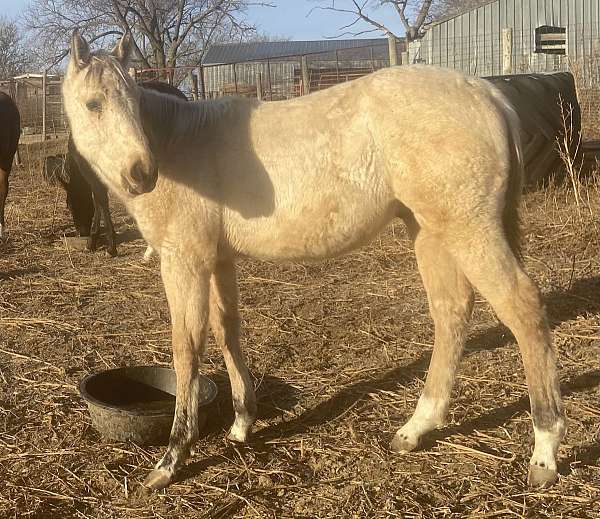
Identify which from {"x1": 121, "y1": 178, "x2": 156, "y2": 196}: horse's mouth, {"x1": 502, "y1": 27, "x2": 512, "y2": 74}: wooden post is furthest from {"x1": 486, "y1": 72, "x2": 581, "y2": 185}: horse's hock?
{"x1": 121, "y1": 178, "x2": 156, "y2": 196}: horse's mouth

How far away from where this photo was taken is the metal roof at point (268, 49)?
4412cm

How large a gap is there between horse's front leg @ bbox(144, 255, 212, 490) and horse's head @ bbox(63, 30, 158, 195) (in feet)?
1.61

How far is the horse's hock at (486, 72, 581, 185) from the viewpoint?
9.16m

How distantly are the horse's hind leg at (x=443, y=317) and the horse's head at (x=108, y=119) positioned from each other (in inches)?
62.4

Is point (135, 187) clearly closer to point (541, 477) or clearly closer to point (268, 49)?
point (541, 477)

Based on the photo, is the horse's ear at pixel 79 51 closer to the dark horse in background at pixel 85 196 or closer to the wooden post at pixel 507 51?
the dark horse in background at pixel 85 196

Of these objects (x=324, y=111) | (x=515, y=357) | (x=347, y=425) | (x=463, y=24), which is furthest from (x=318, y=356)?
(x=463, y=24)

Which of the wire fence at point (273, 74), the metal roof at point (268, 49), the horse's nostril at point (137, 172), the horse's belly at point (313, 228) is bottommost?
the horse's belly at point (313, 228)

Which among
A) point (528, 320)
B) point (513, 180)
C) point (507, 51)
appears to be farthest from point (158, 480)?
point (507, 51)

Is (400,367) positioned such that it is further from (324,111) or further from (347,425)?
(324,111)

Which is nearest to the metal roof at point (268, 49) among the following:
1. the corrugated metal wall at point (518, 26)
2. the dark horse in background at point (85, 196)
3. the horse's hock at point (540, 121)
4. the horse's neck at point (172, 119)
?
the corrugated metal wall at point (518, 26)

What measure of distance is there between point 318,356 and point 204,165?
77.2 inches

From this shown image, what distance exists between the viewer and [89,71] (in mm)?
3033

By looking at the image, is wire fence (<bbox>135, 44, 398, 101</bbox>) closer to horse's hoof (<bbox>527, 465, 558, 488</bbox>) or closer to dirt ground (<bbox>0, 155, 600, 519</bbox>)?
dirt ground (<bbox>0, 155, 600, 519</bbox>)
